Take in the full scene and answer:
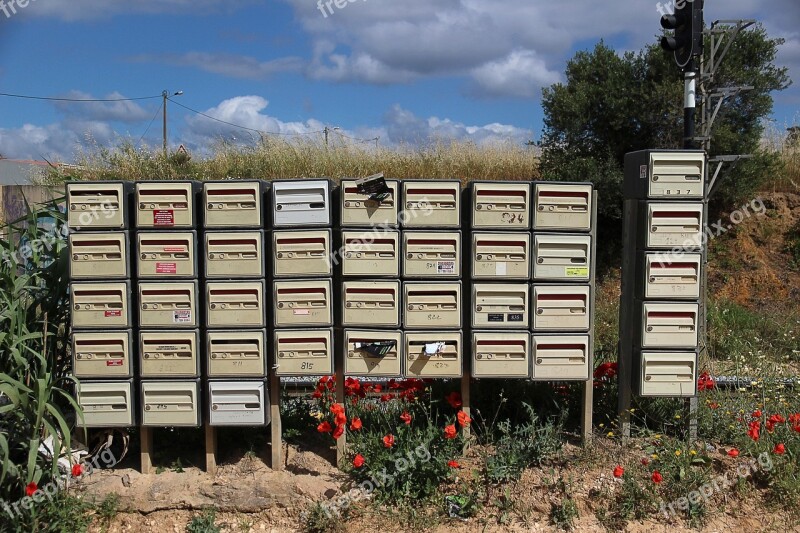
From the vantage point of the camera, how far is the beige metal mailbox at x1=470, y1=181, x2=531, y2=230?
4.64m

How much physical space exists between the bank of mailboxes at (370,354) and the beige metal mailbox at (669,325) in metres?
1.75

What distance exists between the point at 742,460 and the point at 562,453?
3.97 feet

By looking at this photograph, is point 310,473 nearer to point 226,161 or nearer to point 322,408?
point 322,408

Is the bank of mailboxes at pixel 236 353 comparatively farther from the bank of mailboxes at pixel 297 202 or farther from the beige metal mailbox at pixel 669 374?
the beige metal mailbox at pixel 669 374

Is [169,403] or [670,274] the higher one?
[670,274]

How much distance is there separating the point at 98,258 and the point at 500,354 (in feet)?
9.35

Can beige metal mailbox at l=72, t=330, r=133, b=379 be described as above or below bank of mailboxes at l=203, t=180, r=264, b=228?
below

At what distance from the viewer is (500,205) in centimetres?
466

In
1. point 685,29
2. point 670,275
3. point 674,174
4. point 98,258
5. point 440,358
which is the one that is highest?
point 685,29

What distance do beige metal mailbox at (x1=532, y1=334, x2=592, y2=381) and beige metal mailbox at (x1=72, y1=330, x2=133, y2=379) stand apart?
9.31 feet

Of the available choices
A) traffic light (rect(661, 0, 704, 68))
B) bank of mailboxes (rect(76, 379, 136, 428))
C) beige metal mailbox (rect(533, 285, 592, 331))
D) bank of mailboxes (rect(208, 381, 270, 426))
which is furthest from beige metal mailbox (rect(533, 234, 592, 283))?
traffic light (rect(661, 0, 704, 68))

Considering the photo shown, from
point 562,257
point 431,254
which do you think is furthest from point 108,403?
point 562,257

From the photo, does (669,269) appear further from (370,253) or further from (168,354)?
(168,354)

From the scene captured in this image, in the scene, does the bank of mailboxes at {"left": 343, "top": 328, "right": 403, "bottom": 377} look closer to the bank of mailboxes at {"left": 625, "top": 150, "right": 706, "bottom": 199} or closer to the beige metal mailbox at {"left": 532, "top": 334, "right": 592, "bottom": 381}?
the beige metal mailbox at {"left": 532, "top": 334, "right": 592, "bottom": 381}
